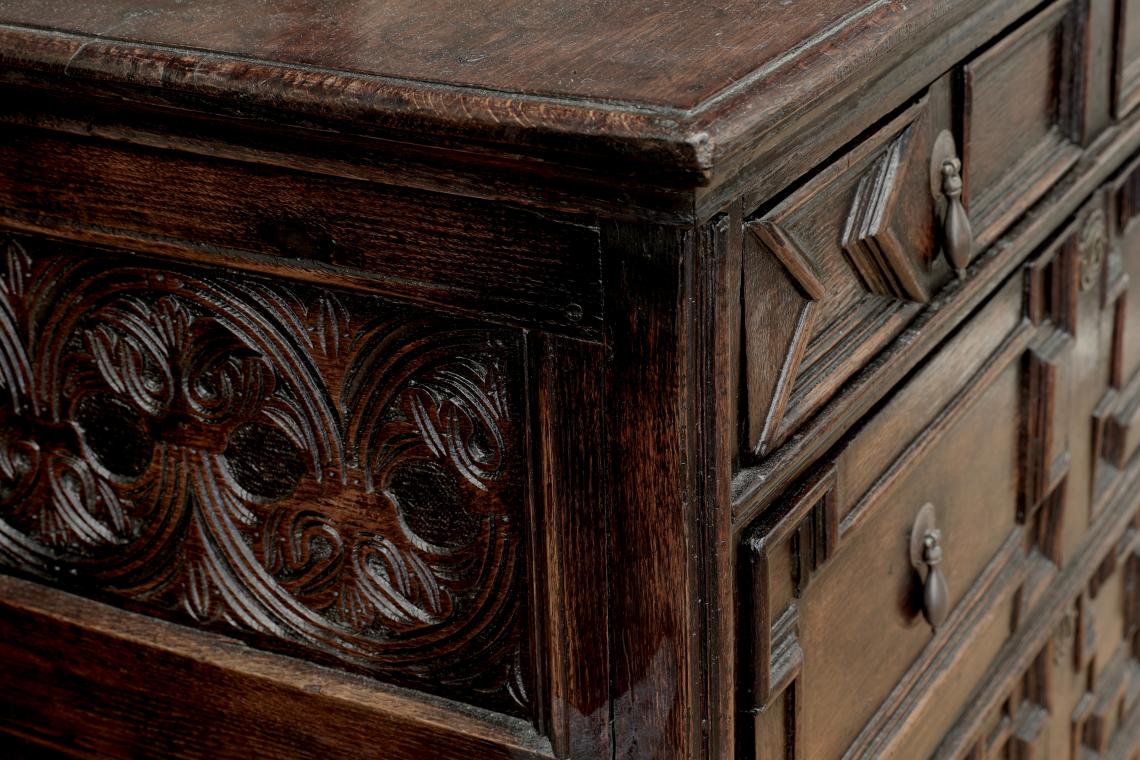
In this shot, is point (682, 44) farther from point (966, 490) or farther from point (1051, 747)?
point (1051, 747)

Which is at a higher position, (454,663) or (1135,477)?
(454,663)

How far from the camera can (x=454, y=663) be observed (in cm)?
79

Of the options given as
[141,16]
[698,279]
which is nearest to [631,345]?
[698,279]

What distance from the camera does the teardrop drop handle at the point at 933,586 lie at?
0.93m

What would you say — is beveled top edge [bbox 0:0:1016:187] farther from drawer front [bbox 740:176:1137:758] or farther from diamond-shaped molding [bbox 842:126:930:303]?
drawer front [bbox 740:176:1137:758]

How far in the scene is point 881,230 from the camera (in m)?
0.80

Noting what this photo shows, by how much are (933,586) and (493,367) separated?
1.14 ft

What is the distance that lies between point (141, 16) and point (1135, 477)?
982 millimetres

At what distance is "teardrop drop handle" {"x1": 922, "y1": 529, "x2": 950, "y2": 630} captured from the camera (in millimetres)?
926

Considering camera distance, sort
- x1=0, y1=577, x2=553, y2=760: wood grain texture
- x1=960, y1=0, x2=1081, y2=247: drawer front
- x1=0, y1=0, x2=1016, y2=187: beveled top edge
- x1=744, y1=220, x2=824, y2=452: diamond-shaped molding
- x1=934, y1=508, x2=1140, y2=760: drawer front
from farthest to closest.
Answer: x1=934, y1=508, x2=1140, y2=760: drawer front
x1=960, y1=0, x2=1081, y2=247: drawer front
x1=0, y1=577, x2=553, y2=760: wood grain texture
x1=744, y1=220, x2=824, y2=452: diamond-shaped molding
x1=0, y1=0, x2=1016, y2=187: beveled top edge

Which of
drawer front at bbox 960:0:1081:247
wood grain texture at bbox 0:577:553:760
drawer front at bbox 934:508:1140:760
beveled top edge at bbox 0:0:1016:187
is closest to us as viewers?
beveled top edge at bbox 0:0:1016:187

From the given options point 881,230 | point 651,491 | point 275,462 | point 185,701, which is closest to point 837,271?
point 881,230

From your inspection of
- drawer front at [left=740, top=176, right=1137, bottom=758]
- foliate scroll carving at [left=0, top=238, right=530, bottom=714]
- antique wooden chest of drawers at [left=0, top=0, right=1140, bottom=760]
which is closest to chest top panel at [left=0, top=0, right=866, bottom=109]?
antique wooden chest of drawers at [left=0, top=0, right=1140, bottom=760]

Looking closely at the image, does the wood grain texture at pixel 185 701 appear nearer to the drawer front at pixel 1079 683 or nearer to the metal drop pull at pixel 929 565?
the metal drop pull at pixel 929 565
